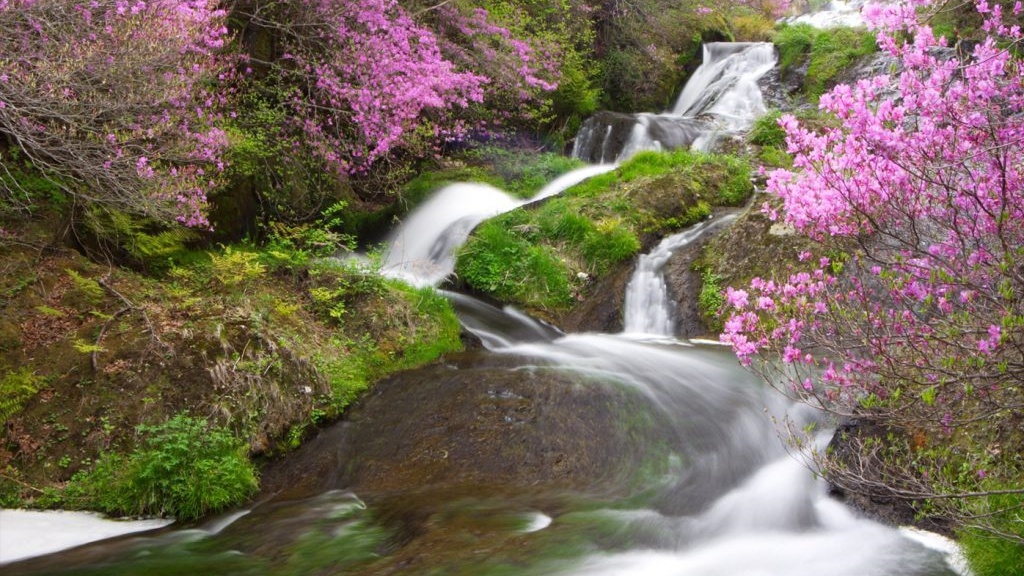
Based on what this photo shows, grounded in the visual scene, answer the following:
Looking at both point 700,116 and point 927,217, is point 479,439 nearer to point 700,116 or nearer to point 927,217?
point 927,217

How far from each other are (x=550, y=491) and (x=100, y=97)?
4797 mm

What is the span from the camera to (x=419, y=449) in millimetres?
5430

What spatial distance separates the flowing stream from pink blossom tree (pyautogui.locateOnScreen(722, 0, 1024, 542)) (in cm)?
85

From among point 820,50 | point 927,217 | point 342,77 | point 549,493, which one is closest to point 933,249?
point 927,217

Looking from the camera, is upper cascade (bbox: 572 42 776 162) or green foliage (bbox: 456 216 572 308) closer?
green foliage (bbox: 456 216 572 308)

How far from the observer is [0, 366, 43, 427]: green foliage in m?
4.83

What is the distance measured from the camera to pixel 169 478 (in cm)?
463

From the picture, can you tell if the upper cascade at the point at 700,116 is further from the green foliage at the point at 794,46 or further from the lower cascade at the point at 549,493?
the lower cascade at the point at 549,493

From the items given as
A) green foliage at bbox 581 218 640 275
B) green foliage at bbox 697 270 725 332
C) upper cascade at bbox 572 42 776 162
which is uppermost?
upper cascade at bbox 572 42 776 162

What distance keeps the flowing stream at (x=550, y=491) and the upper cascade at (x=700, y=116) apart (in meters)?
8.25

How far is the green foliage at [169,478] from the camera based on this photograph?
4.56 metres

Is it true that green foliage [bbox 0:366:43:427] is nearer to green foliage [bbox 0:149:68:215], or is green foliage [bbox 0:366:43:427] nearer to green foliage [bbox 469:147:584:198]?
green foliage [bbox 0:149:68:215]

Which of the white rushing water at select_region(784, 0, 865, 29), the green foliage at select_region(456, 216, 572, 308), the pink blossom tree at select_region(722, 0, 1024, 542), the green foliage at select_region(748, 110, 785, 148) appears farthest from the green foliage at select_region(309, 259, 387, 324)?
the white rushing water at select_region(784, 0, 865, 29)

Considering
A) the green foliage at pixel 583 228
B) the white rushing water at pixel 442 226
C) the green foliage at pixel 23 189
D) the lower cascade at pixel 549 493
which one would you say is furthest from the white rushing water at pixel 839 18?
the green foliage at pixel 23 189
